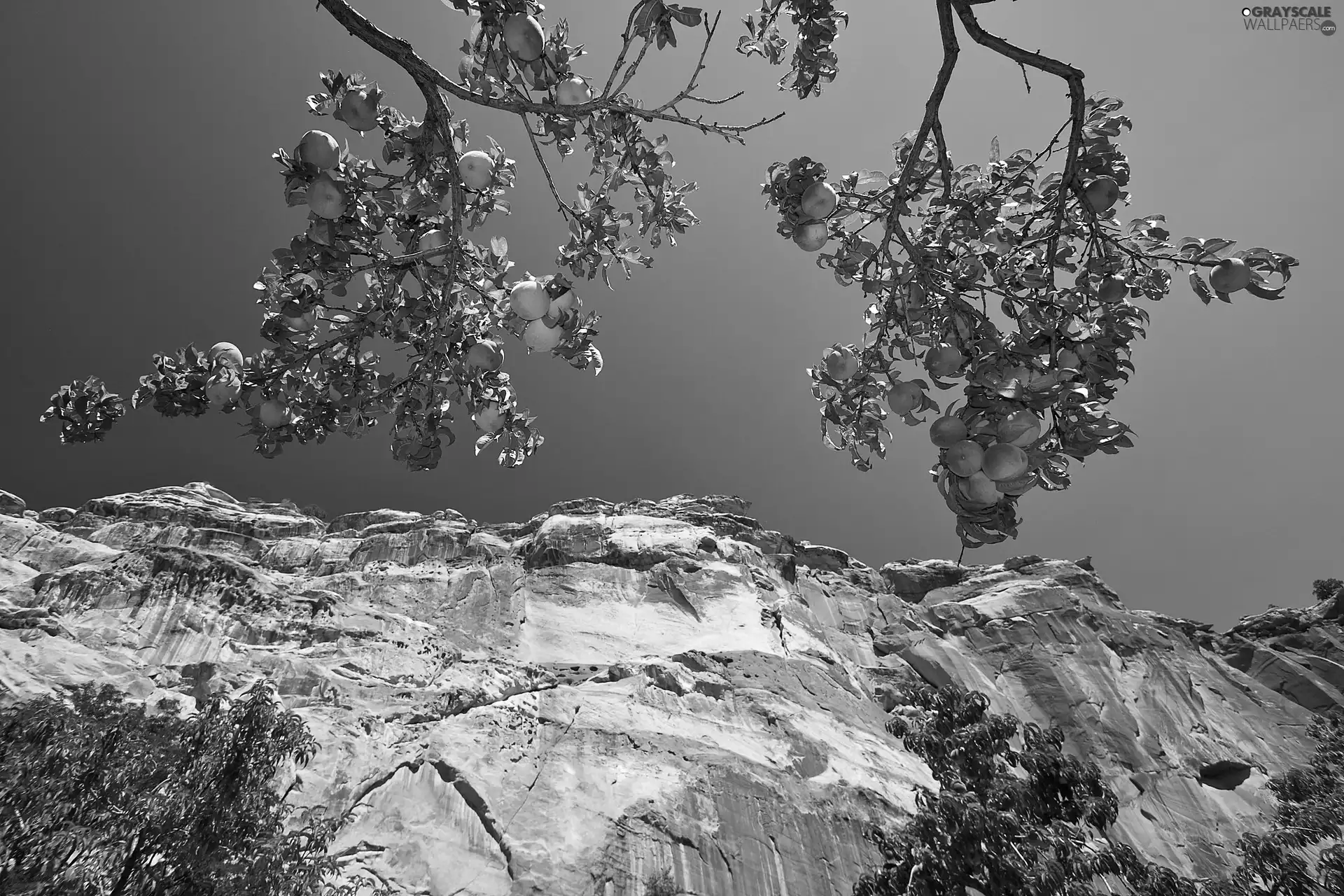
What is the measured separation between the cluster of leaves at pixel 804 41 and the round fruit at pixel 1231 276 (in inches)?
57.7

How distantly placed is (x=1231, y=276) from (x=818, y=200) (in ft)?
3.87

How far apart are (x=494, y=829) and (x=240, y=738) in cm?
1202

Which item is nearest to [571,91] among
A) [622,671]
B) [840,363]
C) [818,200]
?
[818,200]

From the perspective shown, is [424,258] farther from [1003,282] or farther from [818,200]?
[1003,282]

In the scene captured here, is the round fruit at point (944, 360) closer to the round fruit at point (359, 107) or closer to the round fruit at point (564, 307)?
the round fruit at point (564, 307)

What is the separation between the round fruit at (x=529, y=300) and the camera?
6.21 feet

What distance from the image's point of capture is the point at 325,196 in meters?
1.72

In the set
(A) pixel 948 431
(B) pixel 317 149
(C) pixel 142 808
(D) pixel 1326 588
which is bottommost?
(C) pixel 142 808

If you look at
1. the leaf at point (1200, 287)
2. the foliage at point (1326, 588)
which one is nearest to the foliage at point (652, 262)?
the leaf at point (1200, 287)

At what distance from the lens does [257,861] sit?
6711 mm

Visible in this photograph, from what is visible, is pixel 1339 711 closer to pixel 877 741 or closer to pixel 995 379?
pixel 877 741

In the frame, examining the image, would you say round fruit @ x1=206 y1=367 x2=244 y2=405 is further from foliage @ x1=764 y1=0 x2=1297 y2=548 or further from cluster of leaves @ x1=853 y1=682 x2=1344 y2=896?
cluster of leaves @ x1=853 y1=682 x2=1344 y2=896

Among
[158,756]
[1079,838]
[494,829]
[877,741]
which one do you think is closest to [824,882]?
[877,741]

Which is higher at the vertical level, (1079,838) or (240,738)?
(240,738)
